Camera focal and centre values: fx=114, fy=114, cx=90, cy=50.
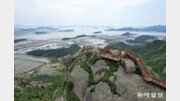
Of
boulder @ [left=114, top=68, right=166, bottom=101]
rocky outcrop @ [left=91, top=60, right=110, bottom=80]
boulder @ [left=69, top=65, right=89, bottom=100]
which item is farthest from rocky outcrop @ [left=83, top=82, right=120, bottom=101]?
boulder @ [left=69, top=65, right=89, bottom=100]

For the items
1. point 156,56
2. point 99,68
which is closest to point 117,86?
point 99,68

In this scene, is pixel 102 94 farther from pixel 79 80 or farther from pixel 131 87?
pixel 79 80

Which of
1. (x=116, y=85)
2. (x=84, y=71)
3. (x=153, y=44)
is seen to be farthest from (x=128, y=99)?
(x=153, y=44)

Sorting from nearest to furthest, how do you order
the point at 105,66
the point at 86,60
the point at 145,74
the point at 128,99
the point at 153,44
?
the point at 128,99
the point at 145,74
the point at 105,66
the point at 86,60
the point at 153,44

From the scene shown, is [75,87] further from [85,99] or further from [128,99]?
[128,99]

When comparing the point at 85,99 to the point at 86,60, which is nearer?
the point at 85,99

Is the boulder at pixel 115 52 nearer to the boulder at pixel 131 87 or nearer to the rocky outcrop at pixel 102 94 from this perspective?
the boulder at pixel 131 87

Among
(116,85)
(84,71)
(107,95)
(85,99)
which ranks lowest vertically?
(85,99)
